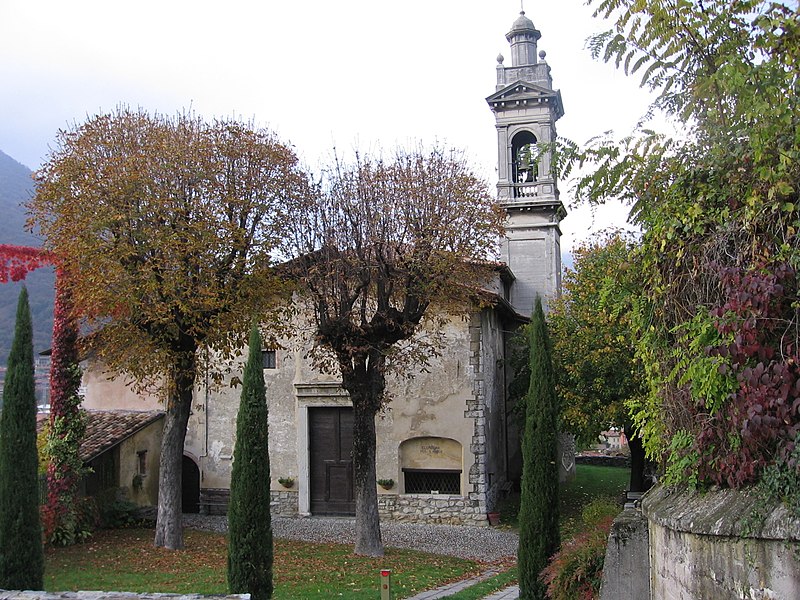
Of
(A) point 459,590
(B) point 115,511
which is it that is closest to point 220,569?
(A) point 459,590

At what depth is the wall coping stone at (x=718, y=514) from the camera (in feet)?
13.7

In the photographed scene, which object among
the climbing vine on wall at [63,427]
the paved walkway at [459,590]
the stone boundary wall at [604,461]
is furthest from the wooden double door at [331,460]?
the stone boundary wall at [604,461]

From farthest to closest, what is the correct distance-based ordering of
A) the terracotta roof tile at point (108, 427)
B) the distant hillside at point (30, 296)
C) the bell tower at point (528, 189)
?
the distant hillside at point (30, 296) < the bell tower at point (528, 189) < the terracotta roof tile at point (108, 427)

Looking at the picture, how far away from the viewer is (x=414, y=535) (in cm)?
1772

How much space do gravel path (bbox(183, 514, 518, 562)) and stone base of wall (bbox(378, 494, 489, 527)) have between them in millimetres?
208

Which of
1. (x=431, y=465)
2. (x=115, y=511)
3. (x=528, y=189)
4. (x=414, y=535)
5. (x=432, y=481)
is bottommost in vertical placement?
(x=414, y=535)

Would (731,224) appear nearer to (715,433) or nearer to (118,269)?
(715,433)

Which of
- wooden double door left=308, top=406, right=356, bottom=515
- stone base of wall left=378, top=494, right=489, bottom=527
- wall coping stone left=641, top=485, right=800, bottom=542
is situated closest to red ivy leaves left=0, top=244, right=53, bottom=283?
wooden double door left=308, top=406, right=356, bottom=515

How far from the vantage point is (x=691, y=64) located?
5.59 metres

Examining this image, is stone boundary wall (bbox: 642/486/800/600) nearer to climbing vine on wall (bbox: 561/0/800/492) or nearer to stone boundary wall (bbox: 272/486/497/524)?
climbing vine on wall (bbox: 561/0/800/492)

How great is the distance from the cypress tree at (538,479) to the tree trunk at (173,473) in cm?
754

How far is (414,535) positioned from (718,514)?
45.6 feet

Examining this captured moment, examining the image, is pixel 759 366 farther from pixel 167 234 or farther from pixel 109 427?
pixel 109 427

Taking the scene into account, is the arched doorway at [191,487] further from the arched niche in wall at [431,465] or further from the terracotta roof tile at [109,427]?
the arched niche in wall at [431,465]
